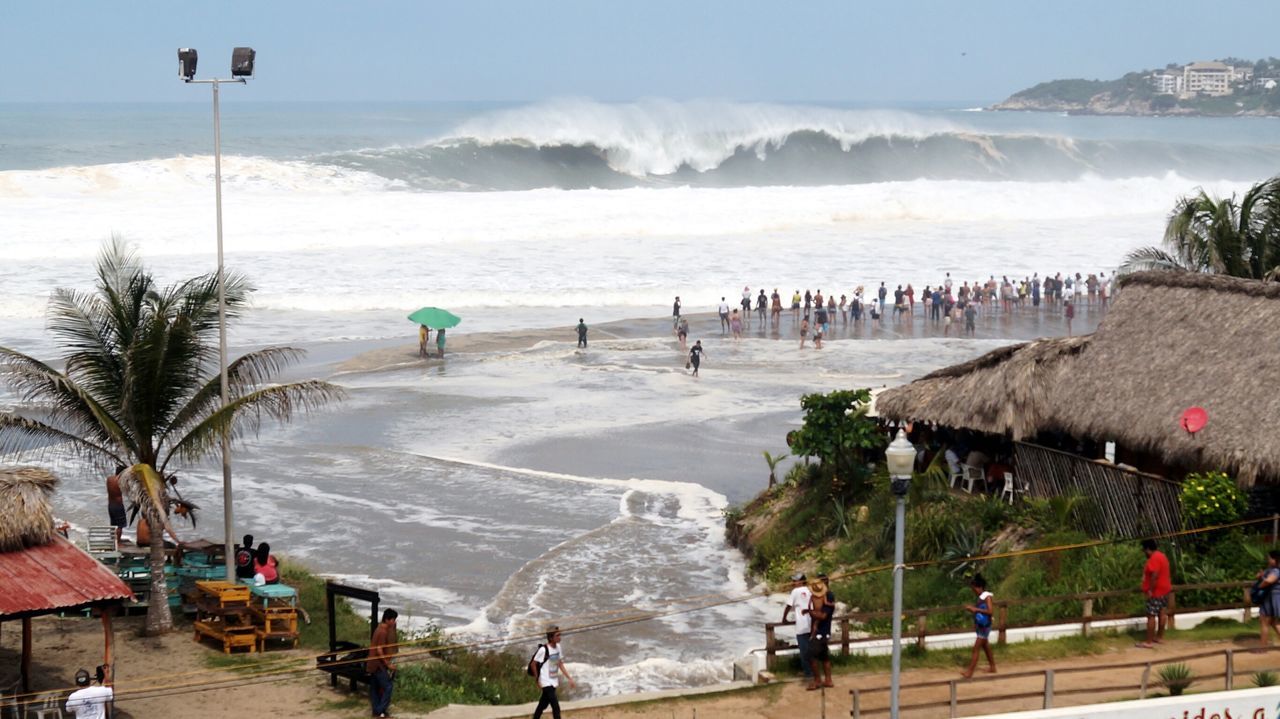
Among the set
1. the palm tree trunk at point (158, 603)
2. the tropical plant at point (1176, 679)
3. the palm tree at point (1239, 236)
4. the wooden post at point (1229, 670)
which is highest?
the palm tree at point (1239, 236)

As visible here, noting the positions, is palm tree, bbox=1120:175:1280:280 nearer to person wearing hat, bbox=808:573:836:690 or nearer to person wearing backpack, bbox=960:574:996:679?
person wearing backpack, bbox=960:574:996:679

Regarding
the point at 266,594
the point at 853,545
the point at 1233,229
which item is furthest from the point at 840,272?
the point at 266,594

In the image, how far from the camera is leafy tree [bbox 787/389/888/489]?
63.2ft

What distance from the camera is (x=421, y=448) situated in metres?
25.8

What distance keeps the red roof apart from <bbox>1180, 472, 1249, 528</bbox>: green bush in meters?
10.1

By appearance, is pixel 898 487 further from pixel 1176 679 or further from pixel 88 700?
pixel 88 700

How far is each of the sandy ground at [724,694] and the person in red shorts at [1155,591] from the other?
0.15 m

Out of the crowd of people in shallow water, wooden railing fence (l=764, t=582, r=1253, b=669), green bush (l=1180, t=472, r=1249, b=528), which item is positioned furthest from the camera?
the crowd of people in shallow water

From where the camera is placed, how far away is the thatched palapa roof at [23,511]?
1303 cm

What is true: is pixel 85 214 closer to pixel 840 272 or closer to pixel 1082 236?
pixel 840 272

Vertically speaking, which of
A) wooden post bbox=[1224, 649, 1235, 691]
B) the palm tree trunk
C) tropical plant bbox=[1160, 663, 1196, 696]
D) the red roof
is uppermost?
the red roof

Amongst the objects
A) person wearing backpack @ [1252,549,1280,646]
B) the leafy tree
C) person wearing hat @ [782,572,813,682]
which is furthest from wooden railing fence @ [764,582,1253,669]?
the leafy tree

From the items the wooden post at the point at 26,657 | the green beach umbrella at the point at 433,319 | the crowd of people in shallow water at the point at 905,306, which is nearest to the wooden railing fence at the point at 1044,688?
the wooden post at the point at 26,657

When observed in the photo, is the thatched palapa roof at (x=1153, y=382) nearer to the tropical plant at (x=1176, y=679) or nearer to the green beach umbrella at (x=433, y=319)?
the tropical plant at (x=1176, y=679)
